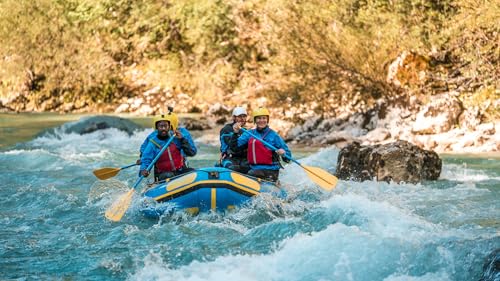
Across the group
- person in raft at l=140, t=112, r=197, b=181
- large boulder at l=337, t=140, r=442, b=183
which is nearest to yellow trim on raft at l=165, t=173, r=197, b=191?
person in raft at l=140, t=112, r=197, b=181

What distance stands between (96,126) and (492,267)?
13063 mm

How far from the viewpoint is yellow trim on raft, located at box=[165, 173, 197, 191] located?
724cm

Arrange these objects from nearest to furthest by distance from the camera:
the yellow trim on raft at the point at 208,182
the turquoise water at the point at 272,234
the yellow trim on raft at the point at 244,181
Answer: the turquoise water at the point at 272,234 < the yellow trim on raft at the point at 208,182 < the yellow trim on raft at the point at 244,181

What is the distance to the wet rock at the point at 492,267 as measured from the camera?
15.9ft

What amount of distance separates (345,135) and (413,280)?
921cm

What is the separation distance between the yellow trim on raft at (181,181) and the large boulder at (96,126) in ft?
30.9

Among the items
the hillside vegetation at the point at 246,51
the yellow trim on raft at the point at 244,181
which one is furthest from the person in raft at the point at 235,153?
the hillside vegetation at the point at 246,51

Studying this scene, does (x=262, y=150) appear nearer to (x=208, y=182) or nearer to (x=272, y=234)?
(x=208, y=182)

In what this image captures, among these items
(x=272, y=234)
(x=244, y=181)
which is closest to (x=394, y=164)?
(x=244, y=181)

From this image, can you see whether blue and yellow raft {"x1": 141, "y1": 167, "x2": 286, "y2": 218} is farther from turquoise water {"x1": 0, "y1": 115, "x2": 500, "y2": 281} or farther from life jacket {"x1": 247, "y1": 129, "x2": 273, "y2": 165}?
life jacket {"x1": 247, "y1": 129, "x2": 273, "y2": 165}

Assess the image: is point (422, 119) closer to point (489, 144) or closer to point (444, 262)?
point (489, 144)

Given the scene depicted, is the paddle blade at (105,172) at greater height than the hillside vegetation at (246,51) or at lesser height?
lesser

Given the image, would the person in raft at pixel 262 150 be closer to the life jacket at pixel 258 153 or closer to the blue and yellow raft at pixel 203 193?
the life jacket at pixel 258 153

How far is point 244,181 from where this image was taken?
7.38 meters
